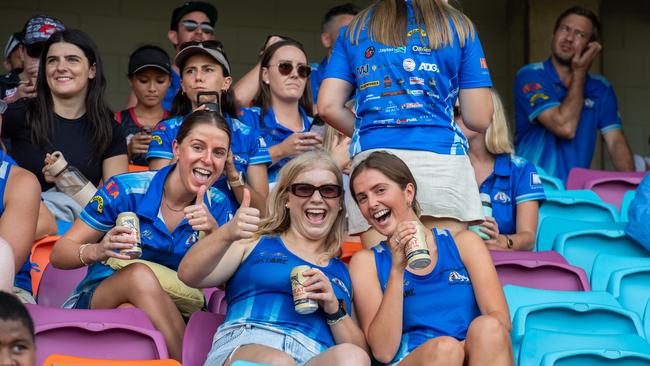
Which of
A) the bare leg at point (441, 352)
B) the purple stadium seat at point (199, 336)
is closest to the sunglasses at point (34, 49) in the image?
the purple stadium seat at point (199, 336)

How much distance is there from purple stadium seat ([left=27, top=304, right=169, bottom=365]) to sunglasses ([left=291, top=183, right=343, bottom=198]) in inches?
24.8

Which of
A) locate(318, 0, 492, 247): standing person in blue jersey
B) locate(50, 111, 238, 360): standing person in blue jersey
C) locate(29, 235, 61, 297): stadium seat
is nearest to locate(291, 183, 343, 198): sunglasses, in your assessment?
locate(318, 0, 492, 247): standing person in blue jersey

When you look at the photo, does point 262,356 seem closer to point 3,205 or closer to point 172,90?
point 3,205

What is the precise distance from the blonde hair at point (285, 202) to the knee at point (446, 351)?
0.61 metres

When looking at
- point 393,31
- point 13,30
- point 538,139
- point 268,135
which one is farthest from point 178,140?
point 13,30

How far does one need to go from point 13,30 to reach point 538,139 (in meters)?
3.33

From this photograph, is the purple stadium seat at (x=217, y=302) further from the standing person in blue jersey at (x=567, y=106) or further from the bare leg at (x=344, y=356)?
the standing person in blue jersey at (x=567, y=106)

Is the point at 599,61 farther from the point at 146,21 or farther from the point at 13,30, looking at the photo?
the point at 13,30

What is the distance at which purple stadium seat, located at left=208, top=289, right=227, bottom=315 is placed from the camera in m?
3.82

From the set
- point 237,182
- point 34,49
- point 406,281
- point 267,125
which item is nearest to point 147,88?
point 34,49

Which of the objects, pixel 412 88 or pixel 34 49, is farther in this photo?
pixel 34 49

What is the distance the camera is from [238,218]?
123 inches

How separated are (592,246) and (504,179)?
47 cm

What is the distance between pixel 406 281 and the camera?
3424 mm
